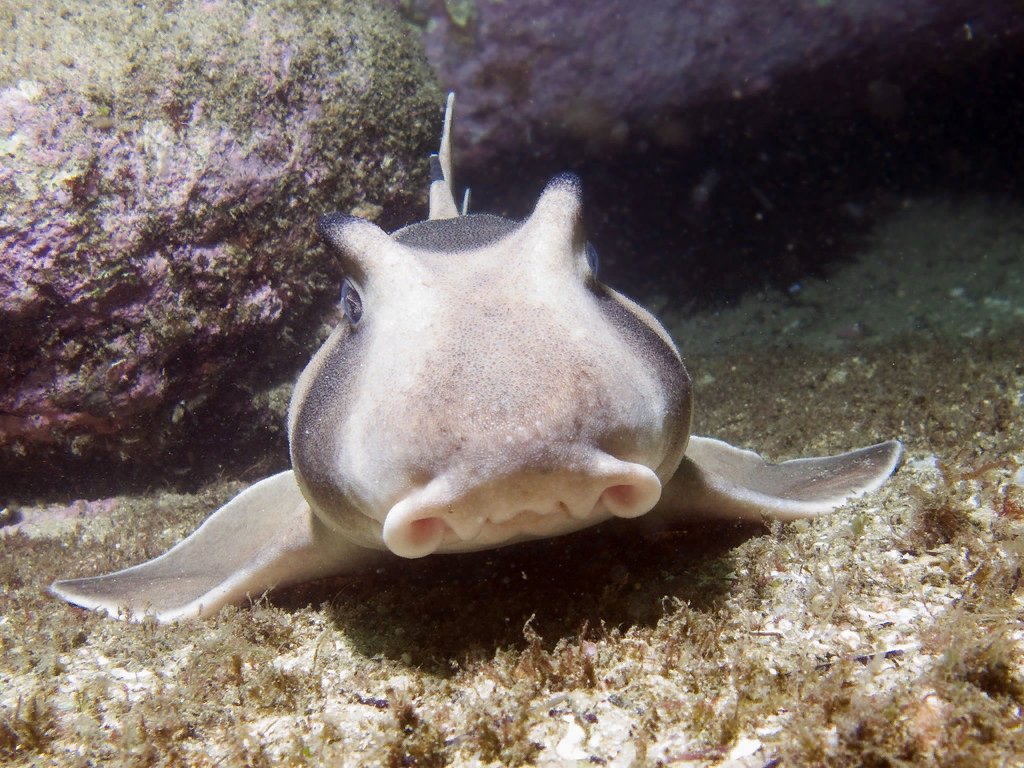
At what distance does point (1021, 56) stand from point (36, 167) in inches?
463

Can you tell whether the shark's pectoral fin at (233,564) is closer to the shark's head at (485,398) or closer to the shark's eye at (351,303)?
the shark's head at (485,398)

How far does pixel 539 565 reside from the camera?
3184 mm

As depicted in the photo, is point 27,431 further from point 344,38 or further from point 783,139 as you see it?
point 783,139

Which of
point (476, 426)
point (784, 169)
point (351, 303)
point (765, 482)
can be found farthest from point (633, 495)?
point (784, 169)

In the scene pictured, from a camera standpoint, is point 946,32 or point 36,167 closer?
point 36,167

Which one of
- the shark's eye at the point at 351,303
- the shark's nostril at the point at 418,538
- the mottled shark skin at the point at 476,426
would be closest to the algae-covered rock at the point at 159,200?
the mottled shark skin at the point at 476,426

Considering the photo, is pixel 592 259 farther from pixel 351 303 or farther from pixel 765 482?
pixel 765 482

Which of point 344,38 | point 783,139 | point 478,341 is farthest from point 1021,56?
point 478,341

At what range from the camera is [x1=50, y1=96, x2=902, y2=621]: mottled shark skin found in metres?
2.10

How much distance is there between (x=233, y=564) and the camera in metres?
3.60

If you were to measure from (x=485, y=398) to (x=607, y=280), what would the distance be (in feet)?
31.6

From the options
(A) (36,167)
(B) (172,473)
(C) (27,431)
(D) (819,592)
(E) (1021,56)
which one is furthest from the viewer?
(E) (1021,56)

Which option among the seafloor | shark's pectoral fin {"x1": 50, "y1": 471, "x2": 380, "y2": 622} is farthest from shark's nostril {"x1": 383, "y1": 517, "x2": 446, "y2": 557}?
shark's pectoral fin {"x1": 50, "y1": 471, "x2": 380, "y2": 622}

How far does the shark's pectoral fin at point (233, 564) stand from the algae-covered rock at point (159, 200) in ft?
5.80
